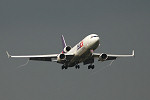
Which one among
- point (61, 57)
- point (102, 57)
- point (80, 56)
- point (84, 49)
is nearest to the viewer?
point (84, 49)

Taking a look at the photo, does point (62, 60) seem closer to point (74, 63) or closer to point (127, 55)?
point (74, 63)

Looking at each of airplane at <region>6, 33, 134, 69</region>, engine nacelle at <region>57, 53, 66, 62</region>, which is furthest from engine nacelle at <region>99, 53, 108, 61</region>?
engine nacelle at <region>57, 53, 66, 62</region>

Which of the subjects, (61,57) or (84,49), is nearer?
(84,49)

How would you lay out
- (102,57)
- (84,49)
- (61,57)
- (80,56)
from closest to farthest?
1. (84,49)
2. (80,56)
3. (61,57)
4. (102,57)

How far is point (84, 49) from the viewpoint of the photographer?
271 feet

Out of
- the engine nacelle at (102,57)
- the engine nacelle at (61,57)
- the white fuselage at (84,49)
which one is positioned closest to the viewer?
the white fuselage at (84,49)

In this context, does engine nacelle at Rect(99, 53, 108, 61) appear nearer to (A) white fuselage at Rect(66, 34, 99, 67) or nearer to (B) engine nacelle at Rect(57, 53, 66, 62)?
(A) white fuselage at Rect(66, 34, 99, 67)

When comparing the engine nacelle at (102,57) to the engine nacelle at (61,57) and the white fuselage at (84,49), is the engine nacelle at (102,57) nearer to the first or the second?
the white fuselage at (84,49)

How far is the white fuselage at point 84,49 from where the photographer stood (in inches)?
3196

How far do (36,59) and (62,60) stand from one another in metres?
6.54

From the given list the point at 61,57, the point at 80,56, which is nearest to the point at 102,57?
the point at 80,56

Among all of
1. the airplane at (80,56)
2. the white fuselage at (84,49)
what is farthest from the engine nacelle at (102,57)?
the white fuselage at (84,49)

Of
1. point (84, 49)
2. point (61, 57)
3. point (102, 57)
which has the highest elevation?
point (84, 49)

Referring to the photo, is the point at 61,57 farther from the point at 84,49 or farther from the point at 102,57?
the point at 102,57
